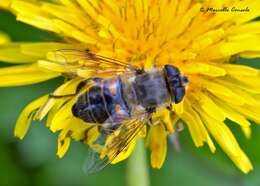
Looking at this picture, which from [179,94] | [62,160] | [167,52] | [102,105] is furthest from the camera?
[62,160]

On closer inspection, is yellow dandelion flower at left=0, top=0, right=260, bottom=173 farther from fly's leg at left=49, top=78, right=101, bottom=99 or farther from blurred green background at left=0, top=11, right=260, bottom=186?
blurred green background at left=0, top=11, right=260, bottom=186

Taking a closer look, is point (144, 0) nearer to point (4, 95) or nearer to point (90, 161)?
point (90, 161)

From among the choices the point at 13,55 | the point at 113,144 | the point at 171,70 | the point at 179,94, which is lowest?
the point at 113,144

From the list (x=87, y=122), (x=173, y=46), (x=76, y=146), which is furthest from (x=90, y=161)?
(x=76, y=146)

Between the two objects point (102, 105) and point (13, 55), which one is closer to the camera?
point (102, 105)

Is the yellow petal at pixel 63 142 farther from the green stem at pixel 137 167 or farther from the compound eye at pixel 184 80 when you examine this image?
the compound eye at pixel 184 80

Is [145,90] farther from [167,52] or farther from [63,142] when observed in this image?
[63,142]

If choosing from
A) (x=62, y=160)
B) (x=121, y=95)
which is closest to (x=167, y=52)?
(x=121, y=95)

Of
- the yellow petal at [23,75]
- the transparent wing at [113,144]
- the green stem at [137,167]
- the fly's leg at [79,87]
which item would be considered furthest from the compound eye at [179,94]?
the yellow petal at [23,75]
